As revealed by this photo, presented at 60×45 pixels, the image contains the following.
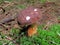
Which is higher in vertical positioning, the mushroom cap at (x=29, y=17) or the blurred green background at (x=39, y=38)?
the mushroom cap at (x=29, y=17)

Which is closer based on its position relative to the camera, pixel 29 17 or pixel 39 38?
pixel 29 17

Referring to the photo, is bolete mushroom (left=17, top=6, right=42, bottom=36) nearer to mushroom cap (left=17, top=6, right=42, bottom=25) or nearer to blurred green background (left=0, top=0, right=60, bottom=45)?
mushroom cap (left=17, top=6, right=42, bottom=25)

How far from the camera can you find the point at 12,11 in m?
5.79

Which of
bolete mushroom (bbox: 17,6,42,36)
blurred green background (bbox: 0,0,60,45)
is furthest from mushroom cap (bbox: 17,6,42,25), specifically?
blurred green background (bbox: 0,0,60,45)

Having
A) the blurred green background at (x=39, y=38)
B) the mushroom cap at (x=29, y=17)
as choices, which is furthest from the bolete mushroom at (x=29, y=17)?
the blurred green background at (x=39, y=38)

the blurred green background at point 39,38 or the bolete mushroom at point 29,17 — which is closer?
the bolete mushroom at point 29,17

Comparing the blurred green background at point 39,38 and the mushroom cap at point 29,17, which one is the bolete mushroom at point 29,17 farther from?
the blurred green background at point 39,38

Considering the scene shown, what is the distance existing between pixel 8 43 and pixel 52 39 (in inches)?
37.4

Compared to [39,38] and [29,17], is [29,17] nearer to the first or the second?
[29,17]

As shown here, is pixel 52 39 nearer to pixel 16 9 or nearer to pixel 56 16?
pixel 56 16

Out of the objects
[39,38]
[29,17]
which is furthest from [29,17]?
[39,38]

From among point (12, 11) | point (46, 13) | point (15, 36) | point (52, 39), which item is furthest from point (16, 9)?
point (52, 39)

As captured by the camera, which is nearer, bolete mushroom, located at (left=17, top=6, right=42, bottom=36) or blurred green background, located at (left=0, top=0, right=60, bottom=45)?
bolete mushroom, located at (left=17, top=6, right=42, bottom=36)

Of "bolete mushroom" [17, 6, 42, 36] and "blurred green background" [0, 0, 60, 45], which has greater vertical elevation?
"bolete mushroom" [17, 6, 42, 36]
